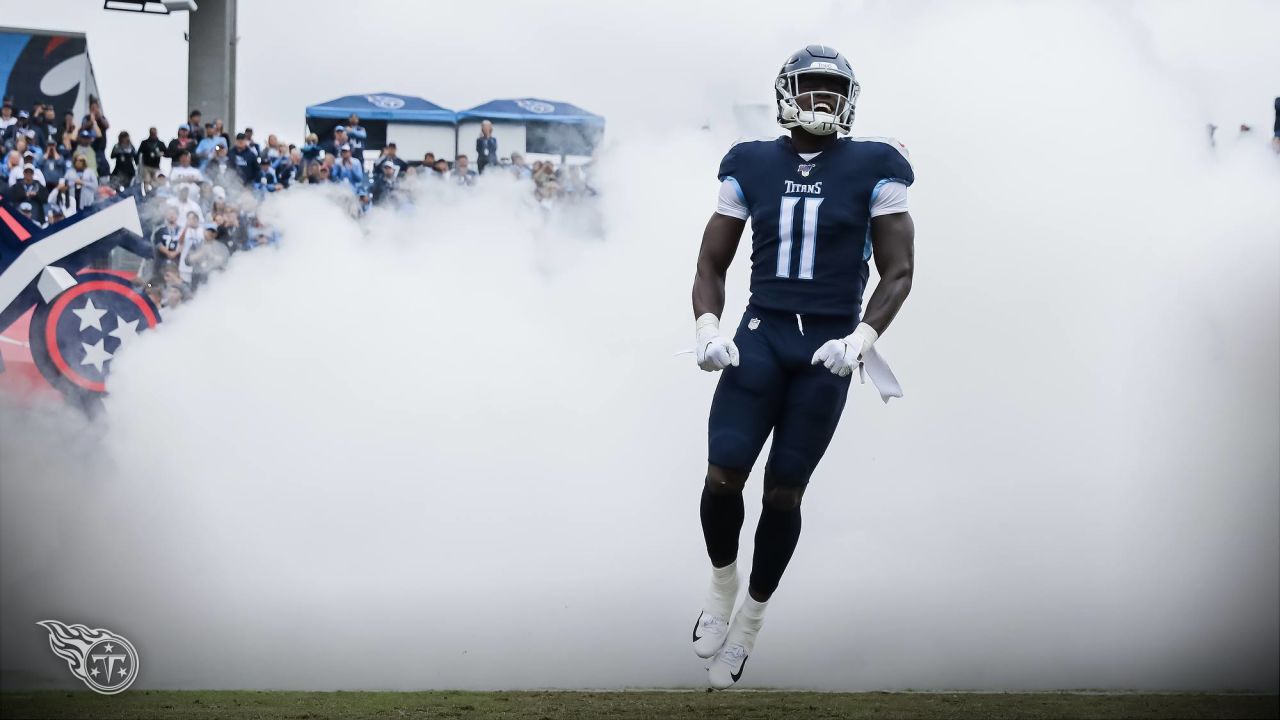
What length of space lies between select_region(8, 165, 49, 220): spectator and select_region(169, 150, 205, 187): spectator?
48.1 inches

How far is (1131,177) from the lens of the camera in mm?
8078

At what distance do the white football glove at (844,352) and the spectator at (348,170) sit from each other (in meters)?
5.47

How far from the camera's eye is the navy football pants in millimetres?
5289

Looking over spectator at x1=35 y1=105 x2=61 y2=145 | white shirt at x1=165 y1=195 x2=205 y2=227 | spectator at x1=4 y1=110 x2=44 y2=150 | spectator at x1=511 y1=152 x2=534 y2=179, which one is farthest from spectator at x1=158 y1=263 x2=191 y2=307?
spectator at x1=35 y1=105 x2=61 y2=145

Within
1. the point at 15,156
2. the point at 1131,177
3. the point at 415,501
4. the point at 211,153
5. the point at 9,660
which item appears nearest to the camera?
the point at 9,660

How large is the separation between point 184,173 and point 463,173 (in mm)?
2776

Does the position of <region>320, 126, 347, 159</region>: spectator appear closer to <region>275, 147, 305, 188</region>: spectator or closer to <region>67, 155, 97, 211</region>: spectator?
<region>275, 147, 305, 188</region>: spectator

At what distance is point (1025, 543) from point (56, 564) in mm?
5491

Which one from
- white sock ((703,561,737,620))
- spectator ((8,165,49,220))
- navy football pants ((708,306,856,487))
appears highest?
spectator ((8,165,49,220))

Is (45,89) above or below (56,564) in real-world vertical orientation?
above

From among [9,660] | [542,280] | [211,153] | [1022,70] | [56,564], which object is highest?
[1022,70]

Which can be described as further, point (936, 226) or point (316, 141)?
point (316, 141)

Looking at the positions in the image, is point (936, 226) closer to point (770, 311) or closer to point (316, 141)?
point (770, 311)

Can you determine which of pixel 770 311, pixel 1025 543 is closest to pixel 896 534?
pixel 1025 543
